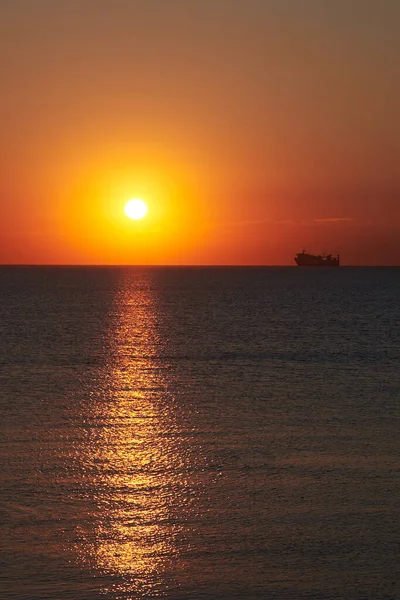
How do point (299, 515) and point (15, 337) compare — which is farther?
point (15, 337)

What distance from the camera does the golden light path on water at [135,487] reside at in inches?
464

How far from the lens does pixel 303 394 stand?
29.8 metres

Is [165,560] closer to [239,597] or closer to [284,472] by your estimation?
[239,597]

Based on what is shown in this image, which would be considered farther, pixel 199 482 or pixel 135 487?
pixel 199 482

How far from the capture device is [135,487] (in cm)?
1612

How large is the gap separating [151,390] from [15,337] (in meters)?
28.1

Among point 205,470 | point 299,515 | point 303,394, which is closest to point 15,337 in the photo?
point 303,394

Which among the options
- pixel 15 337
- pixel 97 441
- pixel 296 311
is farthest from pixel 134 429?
pixel 296 311

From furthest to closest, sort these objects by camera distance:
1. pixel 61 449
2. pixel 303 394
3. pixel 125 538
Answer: pixel 303 394 → pixel 61 449 → pixel 125 538

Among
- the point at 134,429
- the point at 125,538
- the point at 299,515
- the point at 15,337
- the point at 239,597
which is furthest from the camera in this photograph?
the point at 15,337

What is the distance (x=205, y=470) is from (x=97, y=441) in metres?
4.19

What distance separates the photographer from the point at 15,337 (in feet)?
185

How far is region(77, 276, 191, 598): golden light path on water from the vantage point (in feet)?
38.7

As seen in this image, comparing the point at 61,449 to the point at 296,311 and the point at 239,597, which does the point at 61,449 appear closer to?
the point at 239,597
